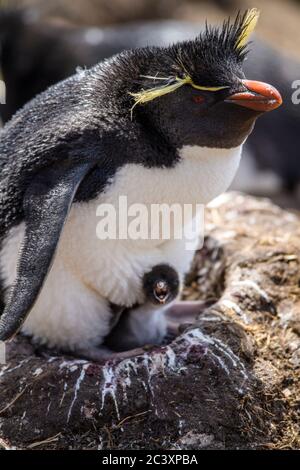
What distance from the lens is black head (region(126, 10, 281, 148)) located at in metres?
2.95

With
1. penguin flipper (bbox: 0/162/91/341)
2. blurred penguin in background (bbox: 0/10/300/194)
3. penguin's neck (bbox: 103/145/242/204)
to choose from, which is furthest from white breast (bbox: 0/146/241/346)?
blurred penguin in background (bbox: 0/10/300/194)

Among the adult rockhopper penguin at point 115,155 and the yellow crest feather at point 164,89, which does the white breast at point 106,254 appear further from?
the yellow crest feather at point 164,89

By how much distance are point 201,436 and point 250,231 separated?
57.9 inches

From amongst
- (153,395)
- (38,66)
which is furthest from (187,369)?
(38,66)

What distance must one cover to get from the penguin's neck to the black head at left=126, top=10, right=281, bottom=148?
53mm

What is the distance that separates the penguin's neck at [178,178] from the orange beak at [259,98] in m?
0.21

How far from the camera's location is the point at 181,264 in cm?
342

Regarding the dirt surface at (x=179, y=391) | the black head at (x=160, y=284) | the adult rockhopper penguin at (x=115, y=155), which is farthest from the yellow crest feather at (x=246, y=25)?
the dirt surface at (x=179, y=391)

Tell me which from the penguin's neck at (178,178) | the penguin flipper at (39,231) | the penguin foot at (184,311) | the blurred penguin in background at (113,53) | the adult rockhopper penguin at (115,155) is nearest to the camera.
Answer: the penguin flipper at (39,231)

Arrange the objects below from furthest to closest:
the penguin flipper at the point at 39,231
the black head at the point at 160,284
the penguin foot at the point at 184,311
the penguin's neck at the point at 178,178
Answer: the penguin foot at the point at 184,311 < the black head at the point at 160,284 < the penguin's neck at the point at 178,178 < the penguin flipper at the point at 39,231

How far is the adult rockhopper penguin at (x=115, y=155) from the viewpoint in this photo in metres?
2.92

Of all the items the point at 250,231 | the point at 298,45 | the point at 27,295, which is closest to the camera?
the point at 27,295

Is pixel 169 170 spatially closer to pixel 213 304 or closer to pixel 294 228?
pixel 213 304

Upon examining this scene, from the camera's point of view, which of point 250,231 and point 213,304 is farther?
point 250,231
